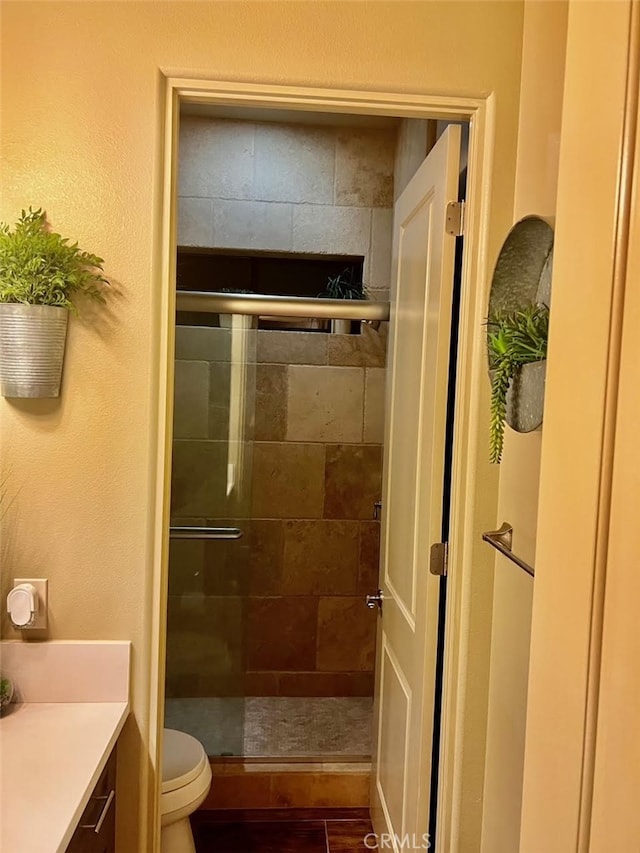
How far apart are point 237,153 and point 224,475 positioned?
145cm

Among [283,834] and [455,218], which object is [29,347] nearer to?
[455,218]

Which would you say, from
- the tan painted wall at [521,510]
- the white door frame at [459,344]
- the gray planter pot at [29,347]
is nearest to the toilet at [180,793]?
the white door frame at [459,344]

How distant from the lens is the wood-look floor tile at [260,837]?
2293mm

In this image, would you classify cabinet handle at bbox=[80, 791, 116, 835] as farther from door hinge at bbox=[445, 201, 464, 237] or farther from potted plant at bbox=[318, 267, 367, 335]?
potted plant at bbox=[318, 267, 367, 335]

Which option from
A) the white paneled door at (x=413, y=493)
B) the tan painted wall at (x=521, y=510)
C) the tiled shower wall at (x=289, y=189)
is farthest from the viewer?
the tiled shower wall at (x=289, y=189)

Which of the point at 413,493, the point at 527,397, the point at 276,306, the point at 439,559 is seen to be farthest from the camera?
the point at 276,306

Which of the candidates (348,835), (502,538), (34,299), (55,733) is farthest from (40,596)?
(348,835)

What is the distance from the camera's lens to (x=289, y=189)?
2988 mm

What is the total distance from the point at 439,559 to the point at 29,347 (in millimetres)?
1063

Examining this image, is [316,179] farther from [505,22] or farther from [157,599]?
[157,599]

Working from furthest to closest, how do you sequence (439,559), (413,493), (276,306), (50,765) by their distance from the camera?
(276,306) < (413,493) < (439,559) < (50,765)

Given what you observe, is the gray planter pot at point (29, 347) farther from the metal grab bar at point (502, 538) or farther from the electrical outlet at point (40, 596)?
the metal grab bar at point (502, 538)

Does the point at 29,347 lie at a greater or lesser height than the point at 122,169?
lesser

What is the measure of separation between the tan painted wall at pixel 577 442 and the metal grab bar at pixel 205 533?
193 cm
